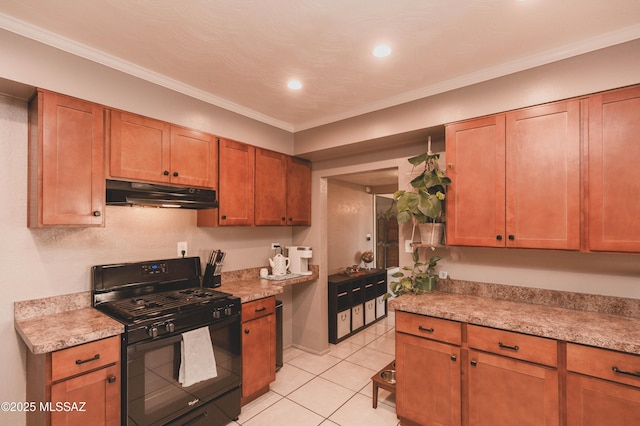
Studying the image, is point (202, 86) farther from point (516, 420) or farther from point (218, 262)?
point (516, 420)

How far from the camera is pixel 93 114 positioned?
210 cm

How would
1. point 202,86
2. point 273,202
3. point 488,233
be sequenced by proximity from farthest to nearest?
point 273,202
point 202,86
point 488,233

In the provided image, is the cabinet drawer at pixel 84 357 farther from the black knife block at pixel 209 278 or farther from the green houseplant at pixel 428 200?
the green houseplant at pixel 428 200

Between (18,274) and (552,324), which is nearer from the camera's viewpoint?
(552,324)

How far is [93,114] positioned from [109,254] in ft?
3.44

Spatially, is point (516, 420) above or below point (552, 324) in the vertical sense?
below

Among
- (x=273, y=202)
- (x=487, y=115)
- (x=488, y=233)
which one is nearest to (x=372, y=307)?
(x=273, y=202)

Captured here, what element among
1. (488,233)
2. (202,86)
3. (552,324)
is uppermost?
(202,86)

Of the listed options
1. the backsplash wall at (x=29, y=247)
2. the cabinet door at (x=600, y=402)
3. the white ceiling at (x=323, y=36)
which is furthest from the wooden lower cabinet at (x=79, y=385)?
the cabinet door at (x=600, y=402)

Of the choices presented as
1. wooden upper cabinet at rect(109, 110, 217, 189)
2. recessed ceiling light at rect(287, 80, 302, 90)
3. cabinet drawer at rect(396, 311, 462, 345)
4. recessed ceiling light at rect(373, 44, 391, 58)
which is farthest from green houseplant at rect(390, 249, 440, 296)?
wooden upper cabinet at rect(109, 110, 217, 189)

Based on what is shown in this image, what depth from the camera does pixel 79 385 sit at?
1.70m

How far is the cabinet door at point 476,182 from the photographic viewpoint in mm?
2324

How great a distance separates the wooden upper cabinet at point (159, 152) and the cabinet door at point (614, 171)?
9.47 ft

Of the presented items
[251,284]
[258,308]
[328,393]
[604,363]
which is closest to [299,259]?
[251,284]
